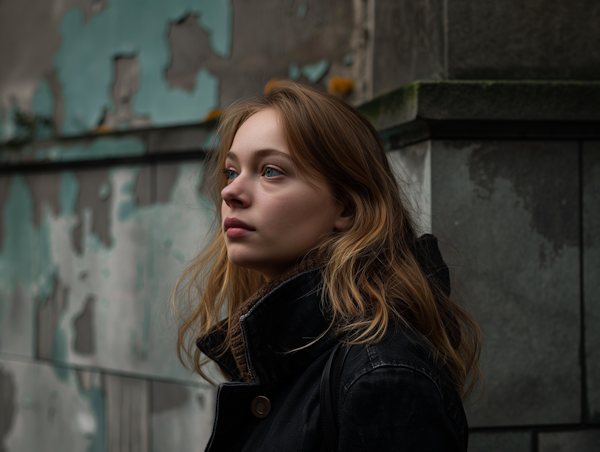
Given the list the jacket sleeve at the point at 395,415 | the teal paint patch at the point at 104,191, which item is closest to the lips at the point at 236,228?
the jacket sleeve at the point at 395,415

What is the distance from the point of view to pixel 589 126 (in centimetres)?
230

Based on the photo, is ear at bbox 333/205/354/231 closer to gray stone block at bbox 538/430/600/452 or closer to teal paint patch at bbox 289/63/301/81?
gray stone block at bbox 538/430/600/452

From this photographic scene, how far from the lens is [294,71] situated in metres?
3.21

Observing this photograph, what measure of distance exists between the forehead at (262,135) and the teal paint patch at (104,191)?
86.4 inches

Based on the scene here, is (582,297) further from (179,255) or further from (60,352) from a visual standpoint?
(60,352)

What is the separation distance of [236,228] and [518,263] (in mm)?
1244

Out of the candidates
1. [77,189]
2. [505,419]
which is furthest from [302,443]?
[77,189]

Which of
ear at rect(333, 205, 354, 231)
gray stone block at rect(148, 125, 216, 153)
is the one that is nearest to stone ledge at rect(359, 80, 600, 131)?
ear at rect(333, 205, 354, 231)

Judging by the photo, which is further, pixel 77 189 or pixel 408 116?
pixel 77 189

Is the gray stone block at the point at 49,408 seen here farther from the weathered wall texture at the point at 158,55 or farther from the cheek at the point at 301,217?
the cheek at the point at 301,217

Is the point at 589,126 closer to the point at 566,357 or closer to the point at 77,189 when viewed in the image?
the point at 566,357

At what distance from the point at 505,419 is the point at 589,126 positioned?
1.20 meters

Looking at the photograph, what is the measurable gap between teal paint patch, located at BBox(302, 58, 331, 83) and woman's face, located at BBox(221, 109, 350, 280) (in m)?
1.57

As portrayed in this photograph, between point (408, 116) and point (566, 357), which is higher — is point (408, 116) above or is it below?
above
